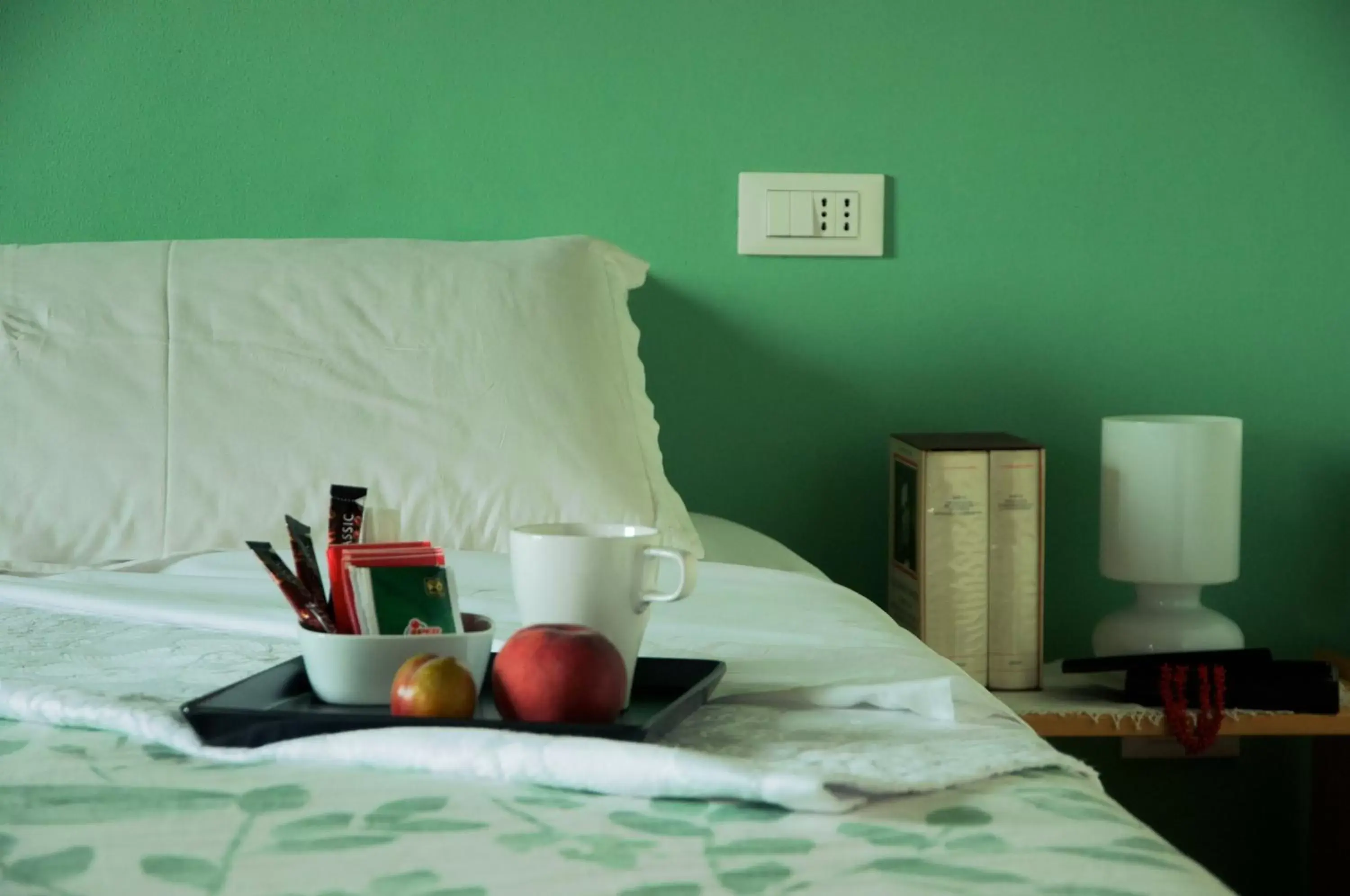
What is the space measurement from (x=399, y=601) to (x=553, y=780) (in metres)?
0.16

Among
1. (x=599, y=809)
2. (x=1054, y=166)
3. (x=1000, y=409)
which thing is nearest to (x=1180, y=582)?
(x=1000, y=409)

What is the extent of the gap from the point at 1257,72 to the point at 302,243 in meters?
1.22

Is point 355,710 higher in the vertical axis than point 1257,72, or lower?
lower

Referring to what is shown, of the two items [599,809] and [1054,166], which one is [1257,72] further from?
[599,809]

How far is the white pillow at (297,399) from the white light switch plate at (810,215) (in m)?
0.36

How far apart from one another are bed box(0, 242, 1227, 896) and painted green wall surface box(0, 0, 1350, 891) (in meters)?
0.66

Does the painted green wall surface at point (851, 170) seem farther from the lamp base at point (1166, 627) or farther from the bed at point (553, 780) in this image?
the bed at point (553, 780)

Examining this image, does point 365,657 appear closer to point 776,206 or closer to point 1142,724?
point 1142,724

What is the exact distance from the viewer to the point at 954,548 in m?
1.53

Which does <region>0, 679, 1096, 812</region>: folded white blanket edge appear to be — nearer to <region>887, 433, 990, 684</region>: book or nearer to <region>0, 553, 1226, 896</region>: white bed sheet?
<region>0, 553, 1226, 896</region>: white bed sheet

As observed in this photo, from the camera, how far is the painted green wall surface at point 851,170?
1.73 m

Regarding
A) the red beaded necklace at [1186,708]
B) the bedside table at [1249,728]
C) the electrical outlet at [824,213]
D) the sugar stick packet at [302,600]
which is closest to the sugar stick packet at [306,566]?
the sugar stick packet at [302,600]

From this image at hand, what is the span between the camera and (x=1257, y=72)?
1.79m

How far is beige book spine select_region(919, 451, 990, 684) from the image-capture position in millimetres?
1529
